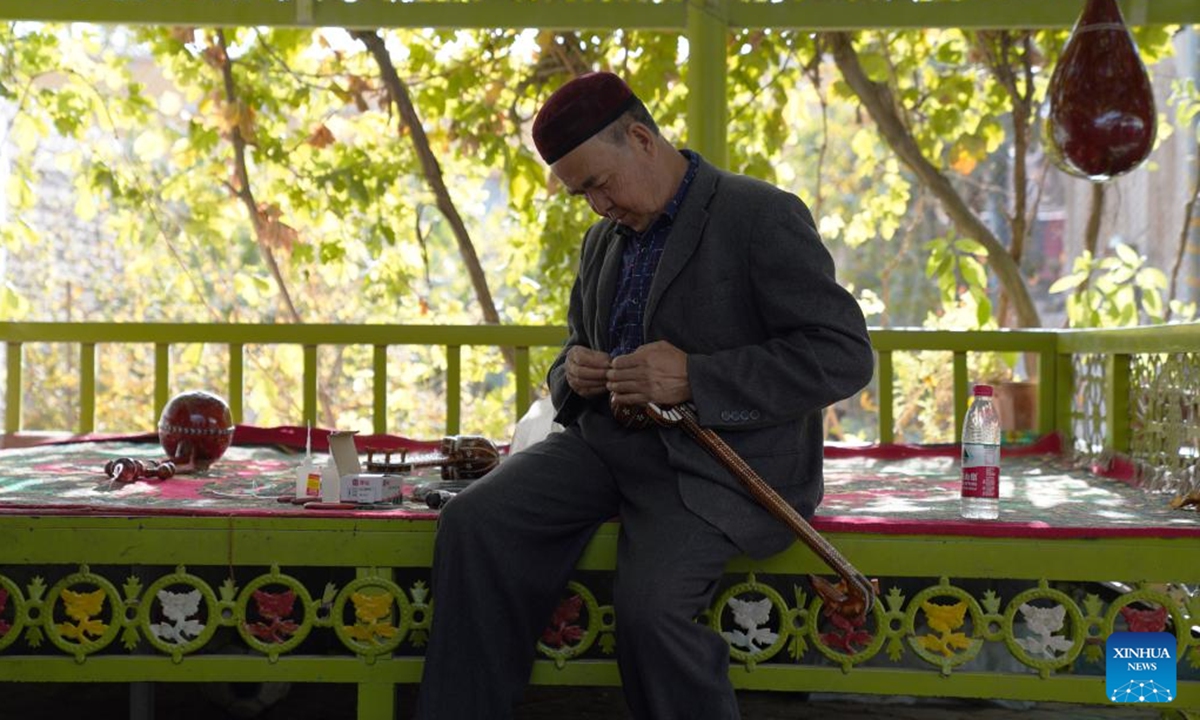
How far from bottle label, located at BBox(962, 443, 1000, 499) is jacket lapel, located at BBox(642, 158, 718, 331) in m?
0.84

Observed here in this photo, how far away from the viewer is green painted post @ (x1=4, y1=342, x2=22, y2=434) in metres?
5.03

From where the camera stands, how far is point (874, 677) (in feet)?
9.33

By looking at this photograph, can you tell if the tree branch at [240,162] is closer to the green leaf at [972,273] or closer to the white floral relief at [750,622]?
the green leaf at [972,273]

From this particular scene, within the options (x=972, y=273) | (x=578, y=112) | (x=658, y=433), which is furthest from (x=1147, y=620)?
(x=972, y=273)

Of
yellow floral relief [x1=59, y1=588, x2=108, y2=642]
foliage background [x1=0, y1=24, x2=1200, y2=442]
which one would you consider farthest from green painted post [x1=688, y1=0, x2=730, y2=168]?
yellow floral relief [x1=59, y1=588, x2=108, y2=642]

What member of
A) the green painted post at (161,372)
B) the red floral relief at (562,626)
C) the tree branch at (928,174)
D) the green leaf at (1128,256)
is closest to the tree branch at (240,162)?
the green painted post at (161,372)

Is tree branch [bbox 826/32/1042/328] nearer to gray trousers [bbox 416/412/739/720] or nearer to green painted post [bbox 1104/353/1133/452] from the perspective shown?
green painted post [bbox 1104/353/1133/452]

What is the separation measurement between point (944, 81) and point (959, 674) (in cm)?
460

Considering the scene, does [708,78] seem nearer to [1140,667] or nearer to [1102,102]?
[1102,102]

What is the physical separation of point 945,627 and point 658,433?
750 millimetres

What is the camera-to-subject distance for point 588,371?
2.72 metres

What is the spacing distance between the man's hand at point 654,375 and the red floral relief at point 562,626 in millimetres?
502

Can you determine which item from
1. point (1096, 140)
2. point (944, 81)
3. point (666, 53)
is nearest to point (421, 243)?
point (666, 53)

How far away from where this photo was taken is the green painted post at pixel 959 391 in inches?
186
